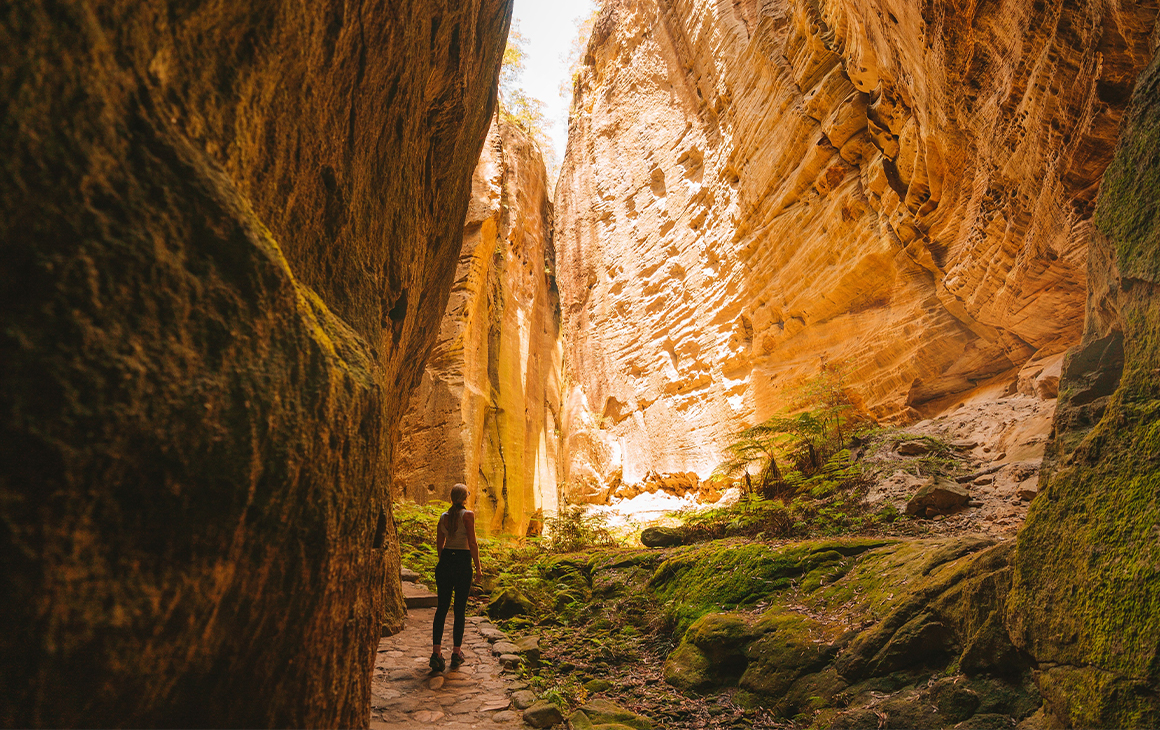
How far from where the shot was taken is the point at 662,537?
943cm

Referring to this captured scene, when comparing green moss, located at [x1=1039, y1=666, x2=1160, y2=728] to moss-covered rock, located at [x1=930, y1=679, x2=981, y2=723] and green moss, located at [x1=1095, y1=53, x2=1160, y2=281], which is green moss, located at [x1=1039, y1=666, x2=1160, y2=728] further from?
green moss, located at [x1=1095, y1=53, x2=1160, y2=281]

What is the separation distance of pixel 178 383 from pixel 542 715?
12.5ft

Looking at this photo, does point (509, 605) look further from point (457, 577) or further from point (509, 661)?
point (457, 577)

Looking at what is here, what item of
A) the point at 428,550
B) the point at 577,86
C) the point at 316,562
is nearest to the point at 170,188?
the point at 316,562

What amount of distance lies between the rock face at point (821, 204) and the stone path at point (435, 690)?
7.57 metres

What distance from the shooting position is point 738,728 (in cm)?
416

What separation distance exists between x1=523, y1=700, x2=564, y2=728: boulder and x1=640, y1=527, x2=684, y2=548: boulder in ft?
16.9

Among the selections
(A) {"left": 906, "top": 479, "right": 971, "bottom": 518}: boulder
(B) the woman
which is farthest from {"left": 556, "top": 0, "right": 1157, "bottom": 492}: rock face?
(B) the woman

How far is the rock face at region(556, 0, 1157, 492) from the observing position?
673 centimetres

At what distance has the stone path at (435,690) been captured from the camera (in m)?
4.02

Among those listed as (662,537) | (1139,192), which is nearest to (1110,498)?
(1139,192)

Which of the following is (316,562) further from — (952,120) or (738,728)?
(952,120)

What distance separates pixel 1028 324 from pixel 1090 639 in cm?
847

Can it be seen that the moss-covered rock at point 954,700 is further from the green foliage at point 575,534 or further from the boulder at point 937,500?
the green foliage at point 575,534
